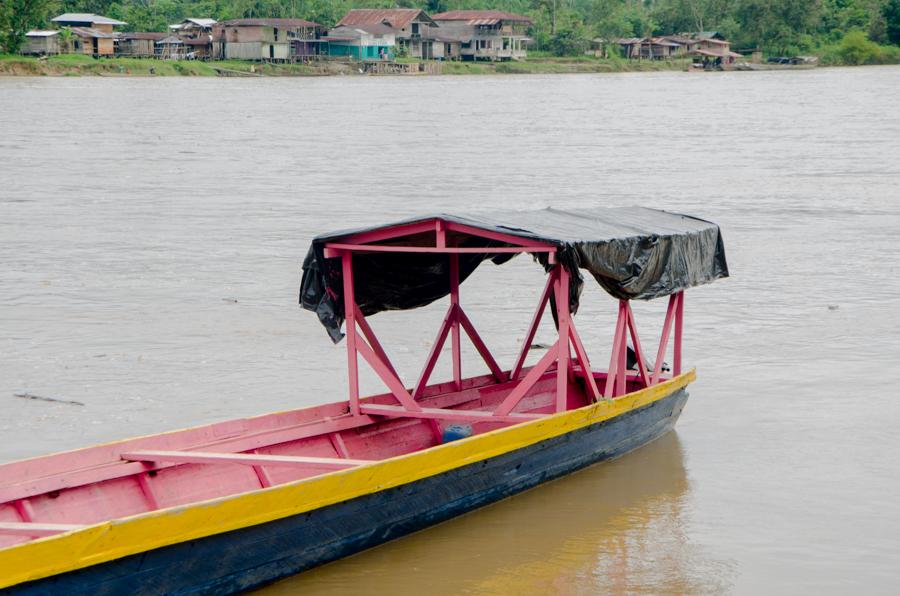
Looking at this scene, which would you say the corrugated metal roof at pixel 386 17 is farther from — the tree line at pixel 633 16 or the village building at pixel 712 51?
the village building at pixel 712 51

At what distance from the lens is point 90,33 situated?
265 feet

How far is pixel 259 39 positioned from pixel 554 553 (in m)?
81.7

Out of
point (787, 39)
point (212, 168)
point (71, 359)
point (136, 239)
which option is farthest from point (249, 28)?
point (71, 359)

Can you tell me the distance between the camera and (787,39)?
110125 mm

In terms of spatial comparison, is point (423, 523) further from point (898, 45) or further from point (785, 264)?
point (898, 45)

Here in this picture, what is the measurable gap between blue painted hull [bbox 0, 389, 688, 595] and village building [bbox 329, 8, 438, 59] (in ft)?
282

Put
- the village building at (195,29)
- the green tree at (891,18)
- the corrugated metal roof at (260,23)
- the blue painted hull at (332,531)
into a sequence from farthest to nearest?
the green tree at (891,18) < the village building at (195,29) < the corrugated metal roof at (260,23) < the blue painted hull at (332,531)

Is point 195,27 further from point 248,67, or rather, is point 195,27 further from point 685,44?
point 685,44

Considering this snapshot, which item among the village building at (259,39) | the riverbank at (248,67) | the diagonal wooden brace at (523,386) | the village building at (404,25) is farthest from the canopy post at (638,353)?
the village building at (404,25)

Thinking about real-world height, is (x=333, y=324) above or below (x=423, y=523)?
above

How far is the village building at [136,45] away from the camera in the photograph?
84.9 meters

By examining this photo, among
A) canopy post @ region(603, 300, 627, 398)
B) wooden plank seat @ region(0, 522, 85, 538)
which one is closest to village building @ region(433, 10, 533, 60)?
canopy post @ region(603, 300, 627, 398)

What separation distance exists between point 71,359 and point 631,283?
5.95m

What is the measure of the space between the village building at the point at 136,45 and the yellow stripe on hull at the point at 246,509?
8139 centimetres
